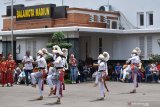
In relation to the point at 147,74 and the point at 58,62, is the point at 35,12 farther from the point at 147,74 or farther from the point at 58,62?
the point at 58,62

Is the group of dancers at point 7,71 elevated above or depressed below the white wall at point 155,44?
below

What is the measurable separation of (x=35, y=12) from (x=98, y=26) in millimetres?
4810

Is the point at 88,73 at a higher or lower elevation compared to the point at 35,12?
lower

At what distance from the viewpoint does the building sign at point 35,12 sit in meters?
33.3

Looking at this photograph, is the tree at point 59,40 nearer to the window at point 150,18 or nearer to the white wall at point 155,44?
the white wall at point 155,44

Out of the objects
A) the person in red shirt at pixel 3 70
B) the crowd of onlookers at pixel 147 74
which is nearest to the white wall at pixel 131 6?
the crowd of onlookers at pixel 147 74

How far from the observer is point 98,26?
33.9 meters

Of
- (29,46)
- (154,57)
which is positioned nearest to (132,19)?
(154,57)

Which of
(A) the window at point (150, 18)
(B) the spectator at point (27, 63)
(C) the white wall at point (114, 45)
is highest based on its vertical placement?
(A) the window at point (150, 18)

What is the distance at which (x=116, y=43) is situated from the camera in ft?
114

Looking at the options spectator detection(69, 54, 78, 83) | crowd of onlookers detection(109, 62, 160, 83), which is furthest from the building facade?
crowd of onlookers detection(109, 62, 160, 83)

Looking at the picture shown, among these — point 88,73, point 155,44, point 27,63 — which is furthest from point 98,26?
point 27,63

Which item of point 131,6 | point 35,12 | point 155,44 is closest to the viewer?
point 155,44

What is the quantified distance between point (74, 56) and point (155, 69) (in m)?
5.45
